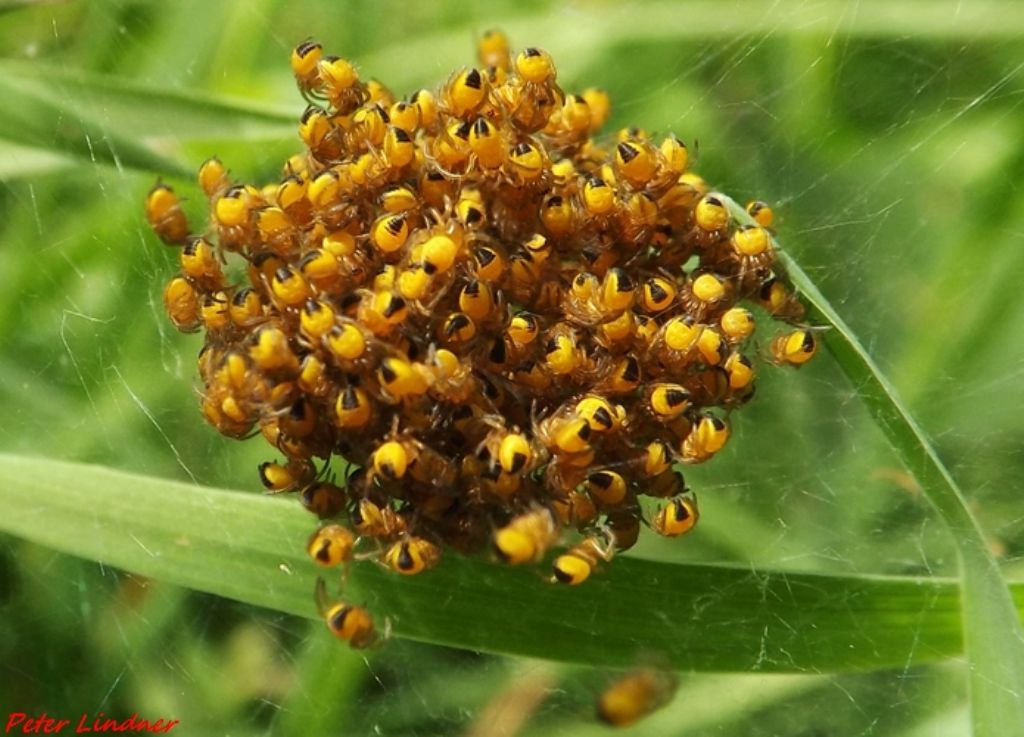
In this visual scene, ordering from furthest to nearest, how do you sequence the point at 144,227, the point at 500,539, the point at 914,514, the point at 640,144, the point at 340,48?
1. the point at 340,48
2. the point at 144,227
3. the point at 914,514
4. the point at 640,144
5. the point at 500,539

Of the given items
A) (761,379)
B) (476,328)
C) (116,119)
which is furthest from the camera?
(116,119)

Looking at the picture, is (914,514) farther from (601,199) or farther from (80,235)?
(80,235)

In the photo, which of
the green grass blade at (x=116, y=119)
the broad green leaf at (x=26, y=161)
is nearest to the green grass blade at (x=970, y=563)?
the green grass blade at (x=116, y=119)

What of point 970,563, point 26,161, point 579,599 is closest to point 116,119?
point 26,161

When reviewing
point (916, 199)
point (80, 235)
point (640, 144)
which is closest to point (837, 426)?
point (916, 199)

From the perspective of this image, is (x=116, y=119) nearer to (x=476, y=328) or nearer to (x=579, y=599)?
(x=476, y=328)

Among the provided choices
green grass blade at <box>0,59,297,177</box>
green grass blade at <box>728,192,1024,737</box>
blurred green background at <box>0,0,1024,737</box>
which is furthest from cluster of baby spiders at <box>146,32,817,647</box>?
green grass blade at <box>0,59,297,177</box>
